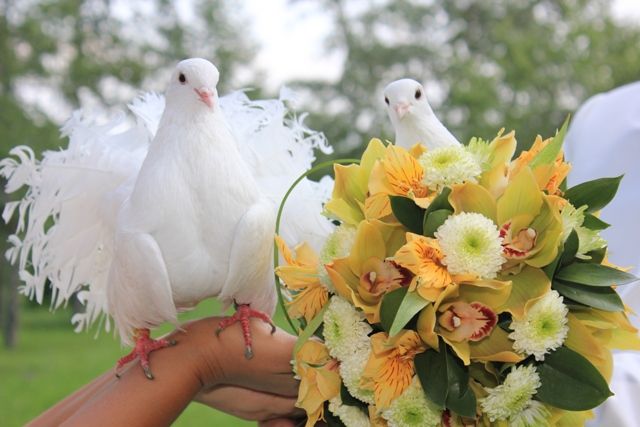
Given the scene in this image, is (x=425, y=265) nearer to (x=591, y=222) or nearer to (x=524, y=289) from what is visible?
(x=524, y=289)

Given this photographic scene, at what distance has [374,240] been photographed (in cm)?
136

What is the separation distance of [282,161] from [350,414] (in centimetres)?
63

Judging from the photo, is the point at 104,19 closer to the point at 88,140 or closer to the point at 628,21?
the point at 628,21

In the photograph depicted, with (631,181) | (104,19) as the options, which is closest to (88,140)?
(631,181)

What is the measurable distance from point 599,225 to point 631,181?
48.8 inches

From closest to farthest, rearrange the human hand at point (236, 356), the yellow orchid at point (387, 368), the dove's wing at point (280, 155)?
the yellow orchid at point (387, 368), the human hand at point (236, 356), the dove's wing at point (280, 155)

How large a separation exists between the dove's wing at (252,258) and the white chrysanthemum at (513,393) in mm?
508

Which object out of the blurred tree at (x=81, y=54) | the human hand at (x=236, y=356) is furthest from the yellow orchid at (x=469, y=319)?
the blurred tree at (x=81, y=54)

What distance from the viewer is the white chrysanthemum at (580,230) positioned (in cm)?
131

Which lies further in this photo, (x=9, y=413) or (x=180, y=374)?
(x=9, y=413)

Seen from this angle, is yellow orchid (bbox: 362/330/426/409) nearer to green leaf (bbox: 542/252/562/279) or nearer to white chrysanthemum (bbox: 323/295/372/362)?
white chrysanthemum (bbox: 323/295/372/362)

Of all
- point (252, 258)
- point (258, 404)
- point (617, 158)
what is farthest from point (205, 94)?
point (617, 158)

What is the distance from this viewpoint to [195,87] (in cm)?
160

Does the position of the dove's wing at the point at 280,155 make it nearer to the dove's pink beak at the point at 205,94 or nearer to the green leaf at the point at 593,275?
the dove's pink beak at the point at 205,94
